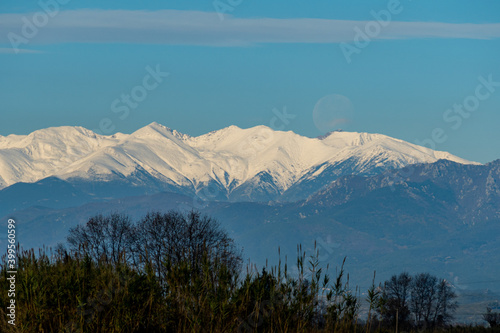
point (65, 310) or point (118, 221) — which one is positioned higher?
point (118, 221)

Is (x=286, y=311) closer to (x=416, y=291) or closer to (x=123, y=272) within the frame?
(x=123, y=272)

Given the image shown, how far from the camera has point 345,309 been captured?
41.1 ft

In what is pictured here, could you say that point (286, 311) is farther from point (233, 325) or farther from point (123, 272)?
point (123, 272)

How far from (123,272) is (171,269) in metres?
0.94

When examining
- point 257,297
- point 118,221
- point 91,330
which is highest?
point 118,221

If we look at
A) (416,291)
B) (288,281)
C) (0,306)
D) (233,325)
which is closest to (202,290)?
(233,325)

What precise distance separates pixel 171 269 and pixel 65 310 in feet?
6.76

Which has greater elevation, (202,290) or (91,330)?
(202,290)

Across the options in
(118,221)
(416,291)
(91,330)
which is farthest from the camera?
(416,291)

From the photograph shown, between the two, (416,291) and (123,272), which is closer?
(123,272)

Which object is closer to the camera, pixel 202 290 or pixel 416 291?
pixel 202 290

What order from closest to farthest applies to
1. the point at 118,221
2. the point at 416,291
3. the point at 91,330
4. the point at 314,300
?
the point at 91,330, the point at 314,300, the point at 118,221, the point at 416,291

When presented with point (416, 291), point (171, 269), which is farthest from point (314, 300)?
point (416, 291)

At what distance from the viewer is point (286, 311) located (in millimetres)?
12367
